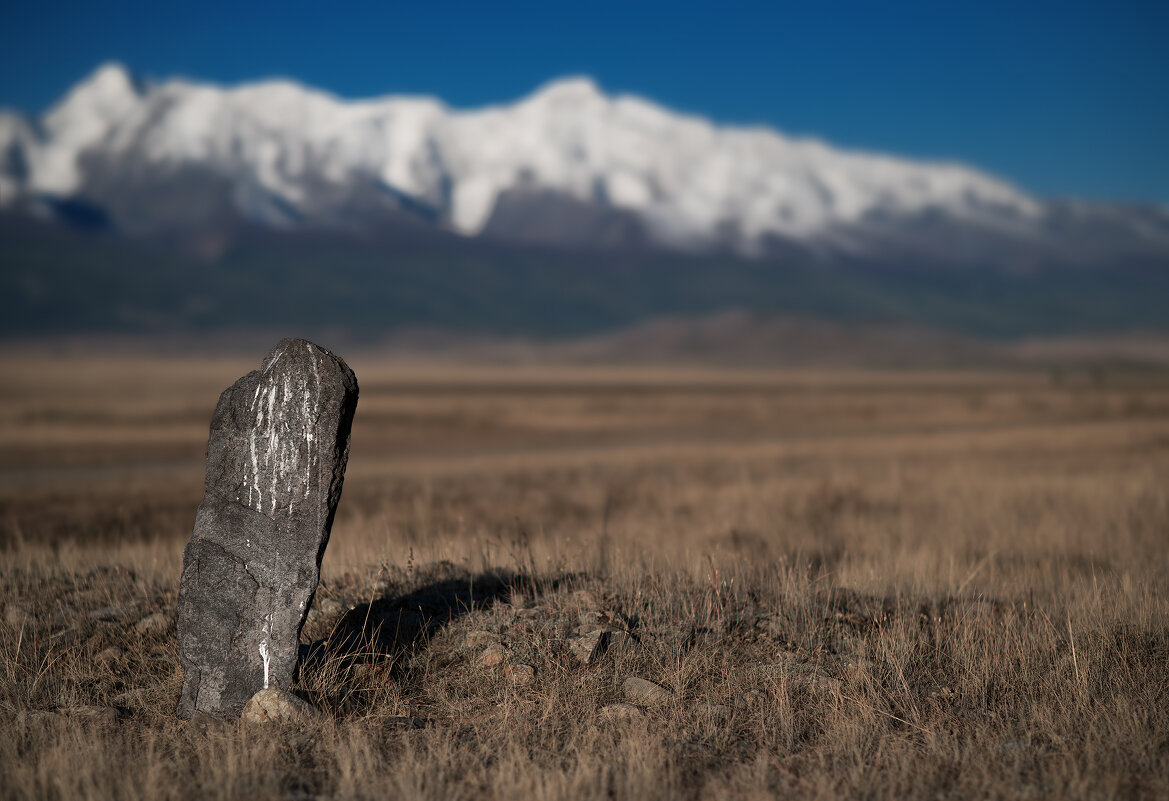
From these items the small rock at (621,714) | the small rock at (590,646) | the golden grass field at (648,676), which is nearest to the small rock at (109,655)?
the golden grass field at (648,676)

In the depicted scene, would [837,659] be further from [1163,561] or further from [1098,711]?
[1163,561]

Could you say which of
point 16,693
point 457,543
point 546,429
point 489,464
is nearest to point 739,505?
point 457,543

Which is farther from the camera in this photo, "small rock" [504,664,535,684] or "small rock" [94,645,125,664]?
"small rock" [94,645,125,664]

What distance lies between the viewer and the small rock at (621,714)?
5.93 m

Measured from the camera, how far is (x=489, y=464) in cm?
3136

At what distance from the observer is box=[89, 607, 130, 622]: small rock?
767cm

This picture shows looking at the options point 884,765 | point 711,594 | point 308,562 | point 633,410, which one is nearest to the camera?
point 884,765

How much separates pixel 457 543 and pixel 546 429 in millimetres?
38683

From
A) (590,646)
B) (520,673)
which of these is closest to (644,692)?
(590,646)

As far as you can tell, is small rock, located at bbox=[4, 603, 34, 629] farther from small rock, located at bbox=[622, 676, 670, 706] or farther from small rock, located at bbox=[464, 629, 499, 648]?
small rock, located at bbox=[622, 676, 670, 706]

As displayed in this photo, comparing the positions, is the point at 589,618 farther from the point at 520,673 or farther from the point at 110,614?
the point at 110,614

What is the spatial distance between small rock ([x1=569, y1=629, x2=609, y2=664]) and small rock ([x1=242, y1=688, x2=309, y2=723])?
6.12ft

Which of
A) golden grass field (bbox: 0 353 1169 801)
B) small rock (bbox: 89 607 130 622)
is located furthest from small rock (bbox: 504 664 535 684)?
small rock (bbox: 89 607 130 622)

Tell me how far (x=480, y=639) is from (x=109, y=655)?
8.49 feet
